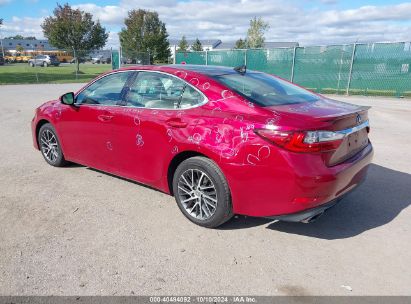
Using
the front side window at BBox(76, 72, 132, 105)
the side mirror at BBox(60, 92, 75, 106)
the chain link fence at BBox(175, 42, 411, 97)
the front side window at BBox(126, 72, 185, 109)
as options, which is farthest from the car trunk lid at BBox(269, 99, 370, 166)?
the chain link fence at BBox(175, 42, 411, 97)

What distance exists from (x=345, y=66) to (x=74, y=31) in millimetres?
29701

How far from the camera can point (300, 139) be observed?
3062 mm

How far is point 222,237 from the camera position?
3580 millimetres

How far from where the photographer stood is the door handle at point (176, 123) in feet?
12.1

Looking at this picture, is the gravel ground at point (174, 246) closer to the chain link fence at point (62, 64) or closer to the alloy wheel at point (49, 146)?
the alloy wheel at point (49, 146)

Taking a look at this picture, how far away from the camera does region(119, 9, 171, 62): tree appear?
38.0 metres

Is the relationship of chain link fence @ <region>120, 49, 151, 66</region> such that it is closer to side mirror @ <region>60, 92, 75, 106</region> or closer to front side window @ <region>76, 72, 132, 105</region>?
side mirror @ <region>60, 92, 75, 106</region>

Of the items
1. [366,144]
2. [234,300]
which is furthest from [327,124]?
[234,300]

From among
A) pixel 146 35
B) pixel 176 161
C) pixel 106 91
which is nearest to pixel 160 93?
pixel 176 161

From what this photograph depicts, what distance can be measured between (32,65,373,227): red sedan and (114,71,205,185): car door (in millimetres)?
12

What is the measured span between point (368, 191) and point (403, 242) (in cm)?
132

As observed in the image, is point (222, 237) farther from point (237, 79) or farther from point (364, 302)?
point (237, 79)

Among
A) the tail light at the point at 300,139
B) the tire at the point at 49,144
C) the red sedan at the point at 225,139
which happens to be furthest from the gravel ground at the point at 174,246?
the tail light at the point at 300,139

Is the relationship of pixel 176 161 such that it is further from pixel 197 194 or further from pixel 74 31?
pixel 74 31
